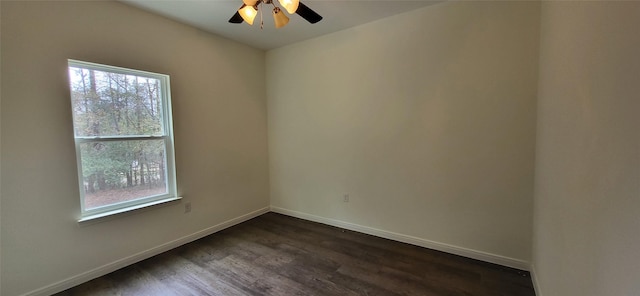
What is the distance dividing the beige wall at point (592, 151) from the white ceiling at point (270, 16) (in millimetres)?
1457

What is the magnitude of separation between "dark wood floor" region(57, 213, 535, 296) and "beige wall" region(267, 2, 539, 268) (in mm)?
284

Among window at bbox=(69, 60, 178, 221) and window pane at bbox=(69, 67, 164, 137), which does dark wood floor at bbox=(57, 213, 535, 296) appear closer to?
window at bbox=(69, 60, 178, 221)

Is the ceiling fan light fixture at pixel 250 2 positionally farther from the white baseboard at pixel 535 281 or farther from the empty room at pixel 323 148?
the white baseboard at pixel 535 281

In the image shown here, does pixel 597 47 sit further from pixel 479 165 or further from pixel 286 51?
pixel 286 51

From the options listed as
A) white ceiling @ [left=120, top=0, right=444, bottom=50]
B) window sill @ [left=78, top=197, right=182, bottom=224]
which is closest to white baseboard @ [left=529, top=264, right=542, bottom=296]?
white ceiling @ [left=120, top=0, right=444, bottom=50]

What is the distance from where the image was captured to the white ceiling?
2451 millimetres


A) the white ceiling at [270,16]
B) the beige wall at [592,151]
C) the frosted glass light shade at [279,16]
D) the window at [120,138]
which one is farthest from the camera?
the white ceiling at [270,16]

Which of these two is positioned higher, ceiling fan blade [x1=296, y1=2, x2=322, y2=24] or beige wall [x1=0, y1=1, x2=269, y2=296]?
ceiling fan blade [x1=296, y1=2, x2=322, y2=24]

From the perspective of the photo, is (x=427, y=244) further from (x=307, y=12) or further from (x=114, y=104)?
(x=114, y=104)

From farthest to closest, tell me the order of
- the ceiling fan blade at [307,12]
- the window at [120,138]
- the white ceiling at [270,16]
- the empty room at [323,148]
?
the white ceiling at [270,16]
the window at [120,138]
the ceiling fan blade at [307,12]
the empty room at [323,148]

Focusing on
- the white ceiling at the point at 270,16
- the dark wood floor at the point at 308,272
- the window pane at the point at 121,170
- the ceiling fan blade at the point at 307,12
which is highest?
the white ceiling at the point at 270,16

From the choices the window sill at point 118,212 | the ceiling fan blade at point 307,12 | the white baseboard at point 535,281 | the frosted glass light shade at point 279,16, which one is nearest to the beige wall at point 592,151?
the white baseboard at point 535,281

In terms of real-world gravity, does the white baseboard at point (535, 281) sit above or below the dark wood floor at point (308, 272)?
above

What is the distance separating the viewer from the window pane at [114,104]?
7.25 ft
